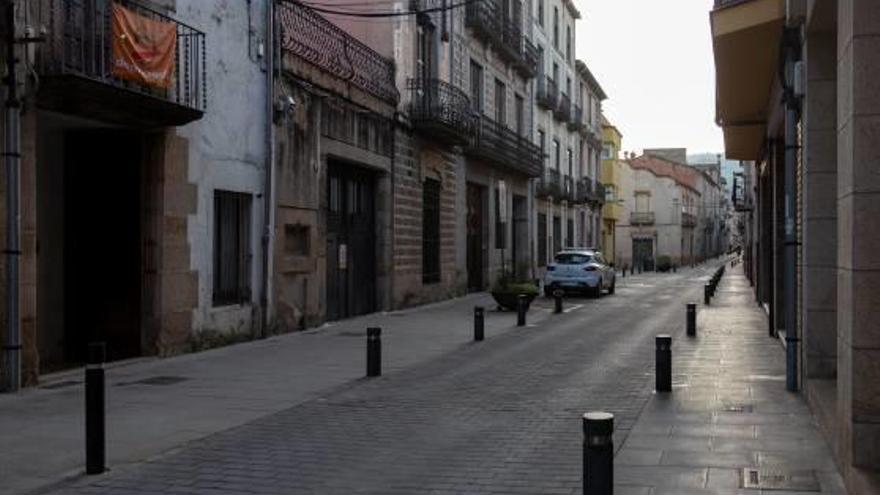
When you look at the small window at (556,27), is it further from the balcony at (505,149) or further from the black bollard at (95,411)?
the black bollard at (95,411)

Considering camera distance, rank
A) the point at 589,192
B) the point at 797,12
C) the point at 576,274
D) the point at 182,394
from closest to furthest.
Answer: the point at 797,12 → the point at 182,394 → the point at 576,274 → the point at 589,192

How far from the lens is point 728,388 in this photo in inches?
410

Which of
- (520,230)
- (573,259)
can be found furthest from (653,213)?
(573,259)

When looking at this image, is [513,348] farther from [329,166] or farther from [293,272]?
[329,166]

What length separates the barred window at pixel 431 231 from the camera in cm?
2570

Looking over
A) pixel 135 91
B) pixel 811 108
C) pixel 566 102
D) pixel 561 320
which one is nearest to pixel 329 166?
pixel 561 320

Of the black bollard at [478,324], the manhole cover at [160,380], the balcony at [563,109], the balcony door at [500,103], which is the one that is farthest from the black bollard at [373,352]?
the balcony at [563,109]

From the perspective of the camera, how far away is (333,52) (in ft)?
61.6

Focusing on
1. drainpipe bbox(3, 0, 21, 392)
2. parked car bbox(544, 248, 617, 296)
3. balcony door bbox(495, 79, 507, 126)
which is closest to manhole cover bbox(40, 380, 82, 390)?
drainpipe bbox(3, 0, 21, 392)

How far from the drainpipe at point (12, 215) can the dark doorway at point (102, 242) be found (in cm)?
321

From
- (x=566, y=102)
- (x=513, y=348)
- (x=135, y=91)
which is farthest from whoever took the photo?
(x=566, y=102)

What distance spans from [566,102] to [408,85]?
2444 centimetres

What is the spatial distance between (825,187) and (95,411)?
6.41 meters

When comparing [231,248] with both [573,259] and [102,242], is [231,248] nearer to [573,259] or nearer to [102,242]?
[102,242]
